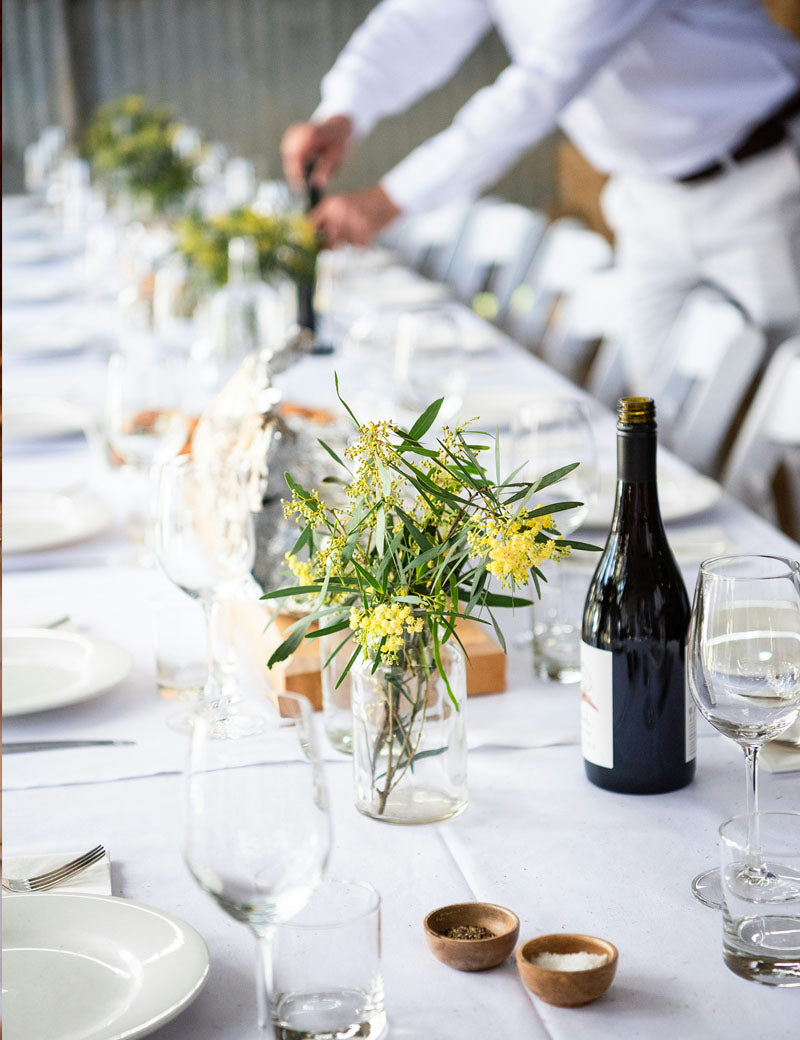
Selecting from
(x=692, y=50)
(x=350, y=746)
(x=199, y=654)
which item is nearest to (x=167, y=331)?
(x=692, y=50)

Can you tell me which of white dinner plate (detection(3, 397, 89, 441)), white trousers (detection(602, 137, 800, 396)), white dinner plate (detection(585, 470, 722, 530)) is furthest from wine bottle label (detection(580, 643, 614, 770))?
white trousers (detection(602, 137, 800, 396))

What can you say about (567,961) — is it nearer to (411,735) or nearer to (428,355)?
(411,735)

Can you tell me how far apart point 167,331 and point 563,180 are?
5804 millimetres

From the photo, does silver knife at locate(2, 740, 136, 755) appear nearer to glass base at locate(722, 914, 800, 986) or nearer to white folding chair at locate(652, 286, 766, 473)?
glass base at locate(722, 914, 800, 986)

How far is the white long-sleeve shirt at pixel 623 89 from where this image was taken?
8.43ft

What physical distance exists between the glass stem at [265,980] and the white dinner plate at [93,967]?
51 millimetres

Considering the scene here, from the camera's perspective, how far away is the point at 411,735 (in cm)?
97

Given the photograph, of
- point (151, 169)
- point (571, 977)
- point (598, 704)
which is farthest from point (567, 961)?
point (151, 169)

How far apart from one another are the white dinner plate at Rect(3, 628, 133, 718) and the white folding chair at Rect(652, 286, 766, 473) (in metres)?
1.42

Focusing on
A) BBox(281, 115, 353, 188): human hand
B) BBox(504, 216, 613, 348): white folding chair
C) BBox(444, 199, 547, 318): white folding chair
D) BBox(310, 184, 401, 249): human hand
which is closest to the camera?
BBox(310, 184, 401, 249): human hand

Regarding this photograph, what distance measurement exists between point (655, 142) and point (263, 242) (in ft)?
3.01

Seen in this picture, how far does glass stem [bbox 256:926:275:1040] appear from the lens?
70 cm

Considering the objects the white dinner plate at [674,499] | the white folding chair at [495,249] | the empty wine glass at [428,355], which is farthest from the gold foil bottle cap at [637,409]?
the white folding chair at [495,249]

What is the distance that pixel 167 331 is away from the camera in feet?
8.86
